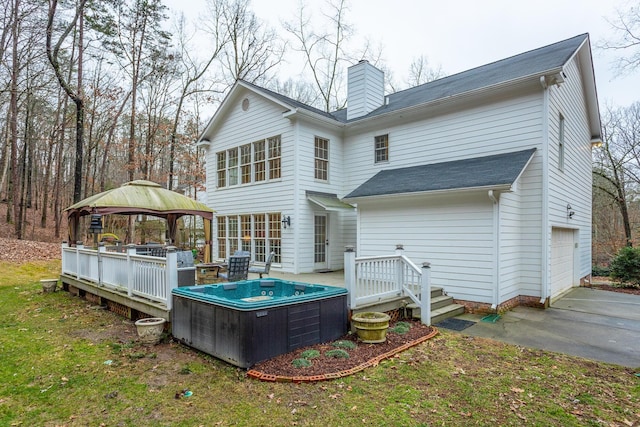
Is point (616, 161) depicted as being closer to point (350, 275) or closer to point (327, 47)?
point (327, 47)

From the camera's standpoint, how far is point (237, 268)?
8047 mm

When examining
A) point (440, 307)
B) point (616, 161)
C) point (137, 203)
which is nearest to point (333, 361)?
point (440, 307)

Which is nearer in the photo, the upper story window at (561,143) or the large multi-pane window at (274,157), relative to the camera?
Answer: the upper story window at (561,143)

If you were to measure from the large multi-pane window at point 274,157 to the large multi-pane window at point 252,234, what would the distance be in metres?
1.39

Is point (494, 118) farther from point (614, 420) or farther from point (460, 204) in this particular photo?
point (614, 420)

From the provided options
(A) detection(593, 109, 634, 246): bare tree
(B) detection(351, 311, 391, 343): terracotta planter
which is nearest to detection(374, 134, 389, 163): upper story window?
(B) detection(351, 311, 391, 343): terracotta planter

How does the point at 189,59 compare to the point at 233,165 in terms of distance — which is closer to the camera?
the point at 233,165

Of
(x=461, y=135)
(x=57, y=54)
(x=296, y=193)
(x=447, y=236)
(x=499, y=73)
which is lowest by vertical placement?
(x=447, y=236)

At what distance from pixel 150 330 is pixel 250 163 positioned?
8.05 m

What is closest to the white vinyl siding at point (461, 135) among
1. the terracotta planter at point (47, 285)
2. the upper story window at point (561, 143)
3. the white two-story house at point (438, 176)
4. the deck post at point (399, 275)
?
the white two-story house at point (438, 176)

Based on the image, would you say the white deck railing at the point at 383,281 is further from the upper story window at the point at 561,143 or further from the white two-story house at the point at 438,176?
the upper story window at the point at 561,143

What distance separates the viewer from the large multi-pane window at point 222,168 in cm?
1375

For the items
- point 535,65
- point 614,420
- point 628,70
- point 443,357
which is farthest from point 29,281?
point 628,70

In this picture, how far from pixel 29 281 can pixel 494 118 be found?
49.4 feet
